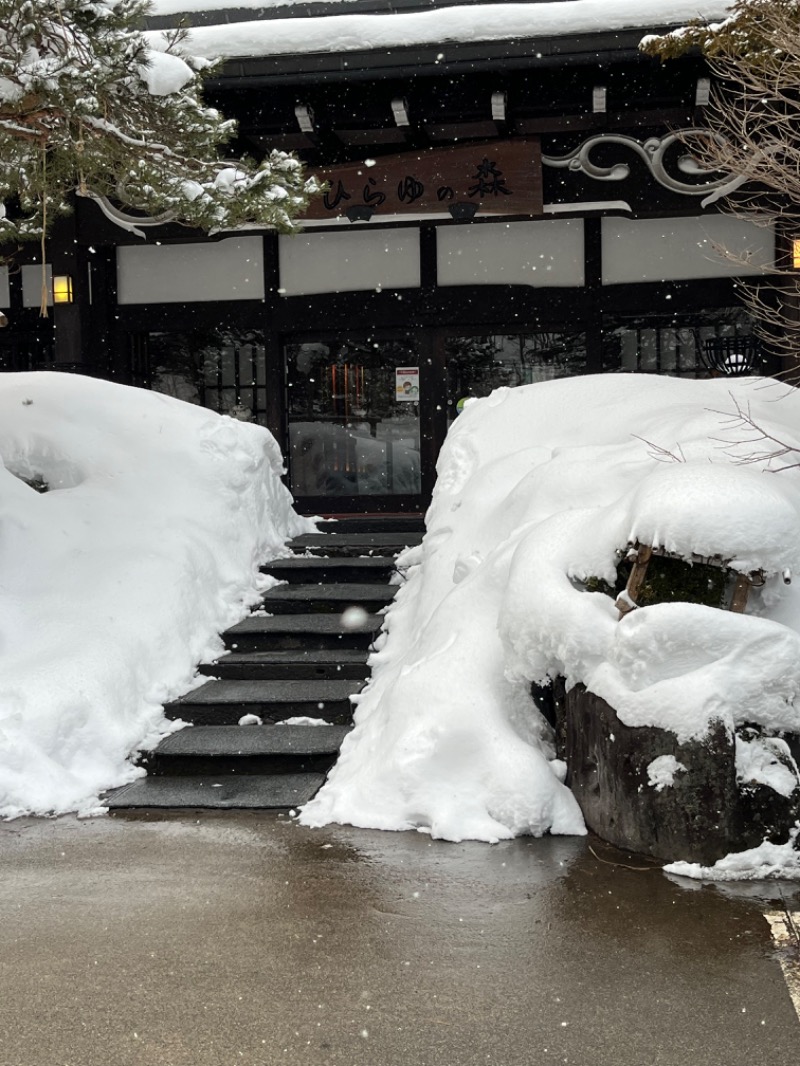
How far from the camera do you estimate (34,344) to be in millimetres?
11664

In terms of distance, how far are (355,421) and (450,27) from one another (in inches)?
166

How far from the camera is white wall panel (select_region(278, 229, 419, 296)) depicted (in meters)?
10.5

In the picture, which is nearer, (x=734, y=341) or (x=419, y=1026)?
(x=419, y=1026)

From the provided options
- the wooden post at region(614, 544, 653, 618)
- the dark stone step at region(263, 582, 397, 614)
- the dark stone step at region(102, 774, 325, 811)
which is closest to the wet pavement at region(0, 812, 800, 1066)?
the dark stone step at region(102, 774, 325, 811)

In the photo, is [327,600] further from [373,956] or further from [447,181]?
[447,181]

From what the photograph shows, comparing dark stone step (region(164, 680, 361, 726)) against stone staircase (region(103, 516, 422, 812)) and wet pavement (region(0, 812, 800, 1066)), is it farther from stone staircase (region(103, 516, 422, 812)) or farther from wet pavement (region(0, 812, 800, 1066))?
wet pavement (region(0, 812, 800, 1066))

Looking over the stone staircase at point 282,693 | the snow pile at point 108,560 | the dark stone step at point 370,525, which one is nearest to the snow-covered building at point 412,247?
the dark stone step at point 370,525

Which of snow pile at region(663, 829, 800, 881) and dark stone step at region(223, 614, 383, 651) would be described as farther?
dark stone step at region(223, 614, 383, 651)

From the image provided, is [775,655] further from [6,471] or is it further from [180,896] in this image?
[6,471]

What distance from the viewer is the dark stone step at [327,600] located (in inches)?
282

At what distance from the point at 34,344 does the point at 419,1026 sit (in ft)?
34.9

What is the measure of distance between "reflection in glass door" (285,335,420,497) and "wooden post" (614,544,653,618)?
6.47 metres

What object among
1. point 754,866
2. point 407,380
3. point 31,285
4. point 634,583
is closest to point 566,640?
point 634,583

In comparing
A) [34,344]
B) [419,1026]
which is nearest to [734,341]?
[34,344]
